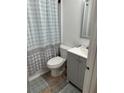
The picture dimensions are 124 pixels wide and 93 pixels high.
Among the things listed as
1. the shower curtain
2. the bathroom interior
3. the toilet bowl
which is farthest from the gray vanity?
the shower curtain

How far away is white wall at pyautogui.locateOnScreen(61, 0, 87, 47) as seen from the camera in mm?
2017

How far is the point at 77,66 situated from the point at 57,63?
20.9 inches

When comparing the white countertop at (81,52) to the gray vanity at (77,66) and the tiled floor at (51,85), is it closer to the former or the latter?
the gray vanity at (77,66)

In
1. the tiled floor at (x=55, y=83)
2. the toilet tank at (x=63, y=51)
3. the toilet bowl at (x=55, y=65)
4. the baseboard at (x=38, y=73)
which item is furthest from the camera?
the toilet tank at (x=63, y=51)

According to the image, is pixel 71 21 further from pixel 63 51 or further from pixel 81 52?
pixel 81 52

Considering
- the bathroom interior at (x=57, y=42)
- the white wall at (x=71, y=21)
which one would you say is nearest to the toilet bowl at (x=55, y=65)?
the bathroom interior at (x=57, y=42)

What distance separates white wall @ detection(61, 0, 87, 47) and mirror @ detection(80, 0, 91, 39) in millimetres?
93

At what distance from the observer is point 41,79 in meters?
2.12

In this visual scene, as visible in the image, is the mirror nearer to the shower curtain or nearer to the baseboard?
the shower curtain

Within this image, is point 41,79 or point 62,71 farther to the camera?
point 62,71

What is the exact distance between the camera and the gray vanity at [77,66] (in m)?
1.58
